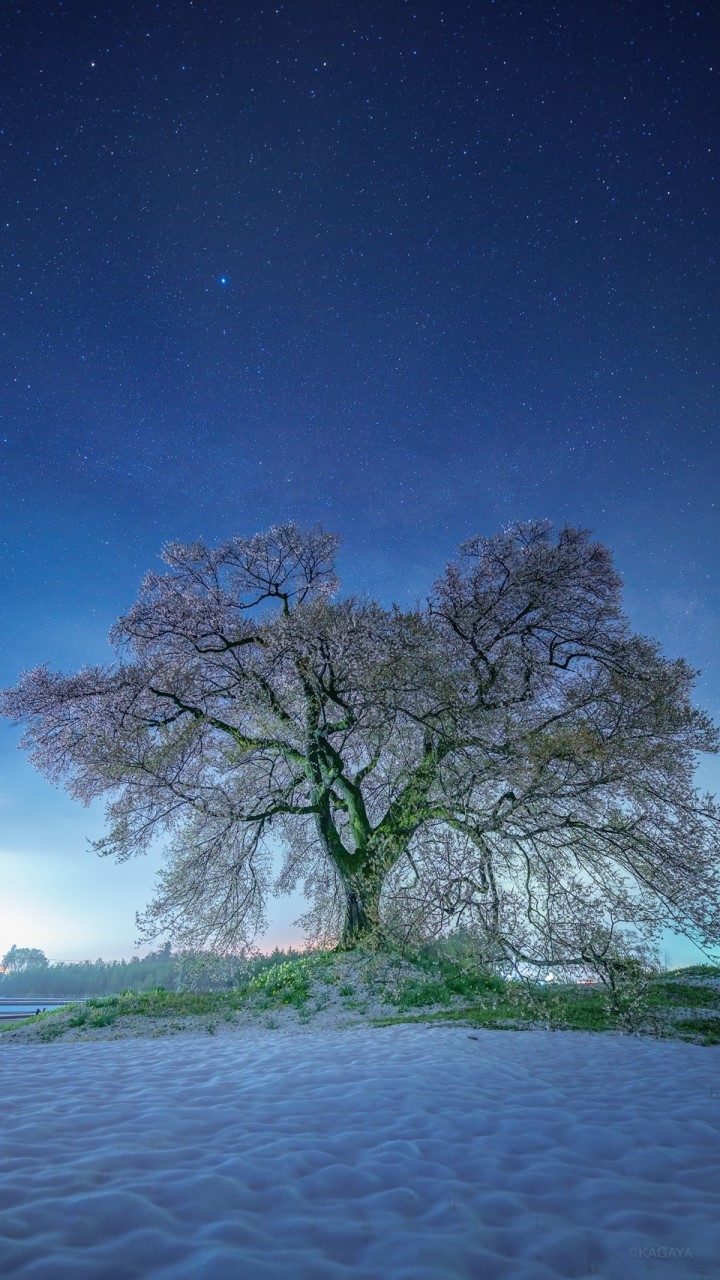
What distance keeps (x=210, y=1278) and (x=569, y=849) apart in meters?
12.3

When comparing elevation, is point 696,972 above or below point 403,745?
below

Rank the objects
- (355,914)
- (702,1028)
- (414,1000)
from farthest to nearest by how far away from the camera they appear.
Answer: (355,914)
(414,1000)
(702,1028)

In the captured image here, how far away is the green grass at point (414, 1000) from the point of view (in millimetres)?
11633

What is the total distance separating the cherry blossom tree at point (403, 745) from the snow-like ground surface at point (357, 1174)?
606cm

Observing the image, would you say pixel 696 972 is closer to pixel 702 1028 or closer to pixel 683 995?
pixel 683 995

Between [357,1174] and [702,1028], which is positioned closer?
[357,1174]

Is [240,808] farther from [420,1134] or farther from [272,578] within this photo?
[420,1134]

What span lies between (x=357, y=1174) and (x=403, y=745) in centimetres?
1339

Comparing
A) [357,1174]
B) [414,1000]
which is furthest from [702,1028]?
[357,1174]

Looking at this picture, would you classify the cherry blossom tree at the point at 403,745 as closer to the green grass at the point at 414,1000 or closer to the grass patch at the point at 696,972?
the green grass at the point at 414,1000

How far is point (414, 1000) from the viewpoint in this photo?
14.6 metres

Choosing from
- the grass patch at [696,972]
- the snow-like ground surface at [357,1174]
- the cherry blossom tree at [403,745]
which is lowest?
the grass patch at [696,972]

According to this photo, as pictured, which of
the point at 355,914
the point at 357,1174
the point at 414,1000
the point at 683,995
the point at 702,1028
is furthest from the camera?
the point at 355,914

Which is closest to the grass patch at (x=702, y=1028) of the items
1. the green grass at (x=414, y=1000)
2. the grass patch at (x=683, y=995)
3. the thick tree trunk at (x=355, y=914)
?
the green grass at (x=414, y=1000)
